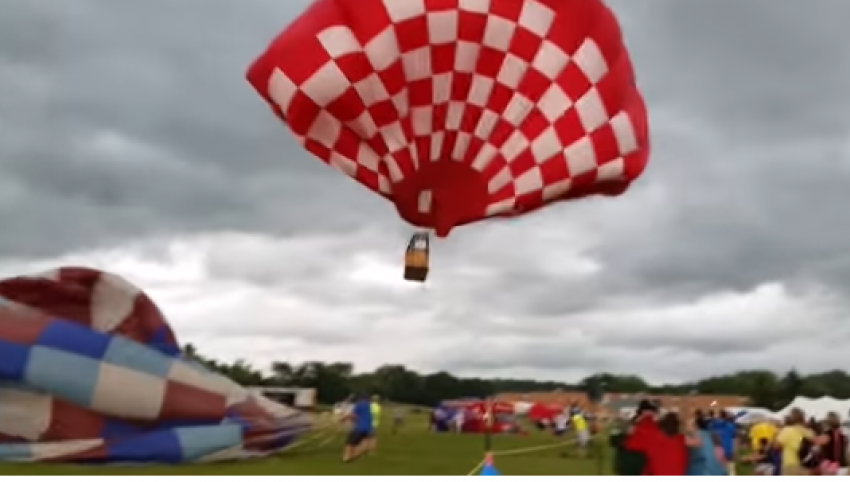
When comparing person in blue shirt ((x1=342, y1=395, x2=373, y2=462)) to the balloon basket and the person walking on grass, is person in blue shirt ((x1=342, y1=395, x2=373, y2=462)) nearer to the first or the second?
the person walking on grass

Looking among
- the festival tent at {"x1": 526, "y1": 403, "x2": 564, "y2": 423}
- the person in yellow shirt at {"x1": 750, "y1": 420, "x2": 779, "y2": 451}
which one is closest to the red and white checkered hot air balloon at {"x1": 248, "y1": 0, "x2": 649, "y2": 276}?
the person in yellow shirt at {"x1": 750, "y1": 420, "x2": 779, "y2": 451}

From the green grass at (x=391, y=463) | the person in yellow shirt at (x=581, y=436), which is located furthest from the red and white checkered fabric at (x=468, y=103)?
the person in yellow shirt at (x=581, y=436)

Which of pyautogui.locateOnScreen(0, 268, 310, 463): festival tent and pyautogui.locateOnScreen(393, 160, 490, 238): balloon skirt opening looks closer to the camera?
pyautogui.locateOnScreen(0, 268, 310, 463): festival tent

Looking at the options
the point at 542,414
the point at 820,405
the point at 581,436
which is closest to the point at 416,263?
the point at 581,436

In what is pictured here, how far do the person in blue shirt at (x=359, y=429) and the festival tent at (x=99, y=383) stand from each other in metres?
4.79

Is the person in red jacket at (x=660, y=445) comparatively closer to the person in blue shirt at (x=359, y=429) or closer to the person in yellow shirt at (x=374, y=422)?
the person in blue shirt at (x=359, y=429)

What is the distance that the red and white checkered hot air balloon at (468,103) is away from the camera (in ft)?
23.0

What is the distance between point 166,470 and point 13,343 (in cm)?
117

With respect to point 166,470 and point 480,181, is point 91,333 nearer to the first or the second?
point 166,470

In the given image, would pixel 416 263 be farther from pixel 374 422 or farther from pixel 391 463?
pixel 374 422

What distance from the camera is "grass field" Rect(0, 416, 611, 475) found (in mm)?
6195

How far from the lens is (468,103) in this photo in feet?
24.0
